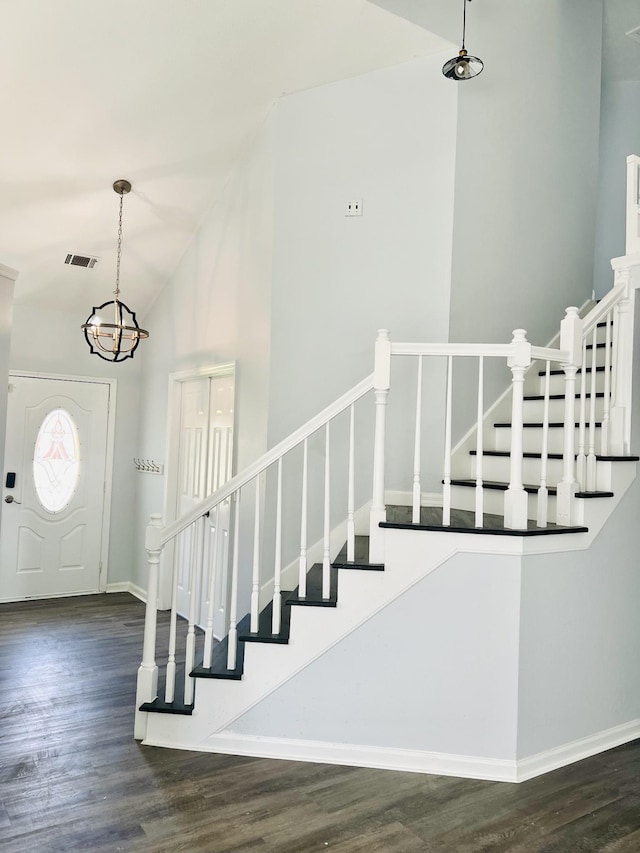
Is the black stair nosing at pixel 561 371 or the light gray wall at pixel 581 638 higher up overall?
the black stair nosing at pixel 561 371

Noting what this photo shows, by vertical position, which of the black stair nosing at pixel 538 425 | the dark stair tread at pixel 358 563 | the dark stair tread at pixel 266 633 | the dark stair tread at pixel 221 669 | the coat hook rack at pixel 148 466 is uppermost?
the black stair nosing at pixel 538 425

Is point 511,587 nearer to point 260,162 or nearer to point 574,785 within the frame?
point 574,785

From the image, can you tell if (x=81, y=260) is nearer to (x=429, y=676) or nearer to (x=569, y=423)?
(x=569, y=423)

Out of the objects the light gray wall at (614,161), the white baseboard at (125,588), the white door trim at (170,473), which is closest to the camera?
the white door trim at (170,473)

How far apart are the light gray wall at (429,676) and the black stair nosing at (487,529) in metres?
0.12

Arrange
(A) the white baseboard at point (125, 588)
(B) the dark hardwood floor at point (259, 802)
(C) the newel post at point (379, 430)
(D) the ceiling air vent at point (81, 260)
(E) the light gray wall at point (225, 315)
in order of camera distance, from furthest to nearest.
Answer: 1. (A) the white baseboard at point (125, 588)
2. (D) the ceiling air vent at point (81, 260)
3. (E) the light gray wall at point (225, 315)
4. (C) the newel post at point (379, 430)
5. (B) the dark hardwood floor at point (259, 802)

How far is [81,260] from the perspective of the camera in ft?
16.7

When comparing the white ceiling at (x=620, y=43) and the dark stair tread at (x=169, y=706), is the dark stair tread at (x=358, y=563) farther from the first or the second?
the white ceiling at (x=620, y=43)

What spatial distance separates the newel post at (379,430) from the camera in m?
2.77

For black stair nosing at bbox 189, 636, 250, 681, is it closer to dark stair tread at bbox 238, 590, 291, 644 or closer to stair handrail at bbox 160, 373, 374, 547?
dark stair tread at bbox 238, 590, 291, 644

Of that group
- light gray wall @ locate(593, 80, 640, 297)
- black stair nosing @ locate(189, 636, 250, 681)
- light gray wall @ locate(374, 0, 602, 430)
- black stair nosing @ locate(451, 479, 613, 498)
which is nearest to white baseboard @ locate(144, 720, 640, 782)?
black stair nosing @ locate(189, 636, 250, 681)

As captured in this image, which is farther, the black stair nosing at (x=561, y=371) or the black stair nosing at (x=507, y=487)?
the black stair nosing at (x=561, y=371)

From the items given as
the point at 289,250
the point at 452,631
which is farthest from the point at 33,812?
the point at 289,250

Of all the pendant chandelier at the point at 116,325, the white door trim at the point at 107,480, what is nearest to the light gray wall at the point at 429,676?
the pendant chandelier at the point at 116,325
